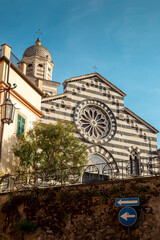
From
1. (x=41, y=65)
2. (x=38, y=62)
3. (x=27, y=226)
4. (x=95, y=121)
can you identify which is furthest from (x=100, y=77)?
(x=27, y=226)

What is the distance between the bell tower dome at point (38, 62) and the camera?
35562 mm

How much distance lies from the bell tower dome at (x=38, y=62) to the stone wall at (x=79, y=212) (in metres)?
22.9

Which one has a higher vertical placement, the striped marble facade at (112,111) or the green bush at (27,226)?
the striped marble facade at (112,111)

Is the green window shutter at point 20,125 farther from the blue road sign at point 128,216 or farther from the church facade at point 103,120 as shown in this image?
the blue road sign at point 128,216

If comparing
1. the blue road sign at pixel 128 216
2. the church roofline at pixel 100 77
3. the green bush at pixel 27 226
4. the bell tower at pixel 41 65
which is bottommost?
the green bush at pixel 27 226

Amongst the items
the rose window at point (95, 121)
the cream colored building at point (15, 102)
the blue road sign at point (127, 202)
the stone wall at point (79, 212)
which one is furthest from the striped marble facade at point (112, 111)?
the blue road sign at point (127, 202)

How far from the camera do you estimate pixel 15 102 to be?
18.2m

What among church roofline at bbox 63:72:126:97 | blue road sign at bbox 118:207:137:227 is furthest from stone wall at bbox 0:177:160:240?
church roofline at bbox 63:72:126:97

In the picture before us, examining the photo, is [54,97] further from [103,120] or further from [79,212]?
[79,212]

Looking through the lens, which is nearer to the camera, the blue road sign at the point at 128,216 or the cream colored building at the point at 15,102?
the blue road sign at the point at 128,216

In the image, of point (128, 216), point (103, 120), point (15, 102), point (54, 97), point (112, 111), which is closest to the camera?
point (128, 216)

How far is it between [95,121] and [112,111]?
1625mm

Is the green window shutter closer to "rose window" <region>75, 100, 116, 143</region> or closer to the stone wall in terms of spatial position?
the stone wall

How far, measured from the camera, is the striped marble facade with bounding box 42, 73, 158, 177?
2400 cm
